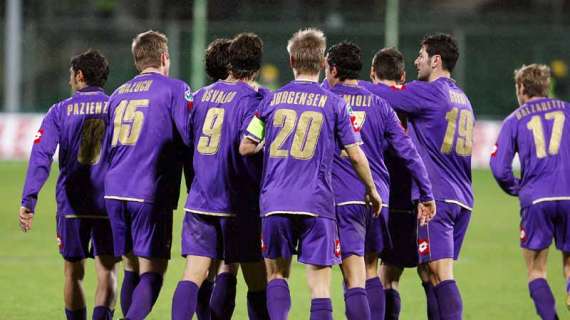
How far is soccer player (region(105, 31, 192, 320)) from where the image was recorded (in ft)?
24.4

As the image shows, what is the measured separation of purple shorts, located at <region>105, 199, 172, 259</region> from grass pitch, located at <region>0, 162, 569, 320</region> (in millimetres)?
1648

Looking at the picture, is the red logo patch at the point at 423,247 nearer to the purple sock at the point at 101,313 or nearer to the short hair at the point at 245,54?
the short hair at the point at 245,54

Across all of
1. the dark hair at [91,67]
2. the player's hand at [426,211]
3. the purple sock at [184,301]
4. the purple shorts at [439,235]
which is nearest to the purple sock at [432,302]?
the purple shorts at [439,235]

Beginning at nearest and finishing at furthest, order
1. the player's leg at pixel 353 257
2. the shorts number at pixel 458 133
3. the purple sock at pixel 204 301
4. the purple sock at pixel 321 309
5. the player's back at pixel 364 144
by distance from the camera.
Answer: the purple sock at pixel 321 309 → the player's leg at pixel 353 257 → the player's back at pixel 364 144 → the shorts number at pixel 458 133 → the purple sock at pixel 204 301

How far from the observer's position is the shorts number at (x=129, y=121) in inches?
295

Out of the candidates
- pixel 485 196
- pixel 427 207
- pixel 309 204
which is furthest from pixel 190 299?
pixel 485 196

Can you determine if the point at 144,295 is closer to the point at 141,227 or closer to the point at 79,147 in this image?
the point at 141,227

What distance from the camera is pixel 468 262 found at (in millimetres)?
12789

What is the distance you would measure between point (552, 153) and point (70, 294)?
3.67 meters

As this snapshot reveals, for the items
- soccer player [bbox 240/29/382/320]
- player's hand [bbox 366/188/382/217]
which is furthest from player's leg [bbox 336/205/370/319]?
soccer player [bbox 240/29/382/320]

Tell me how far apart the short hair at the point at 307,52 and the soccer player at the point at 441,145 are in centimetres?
102

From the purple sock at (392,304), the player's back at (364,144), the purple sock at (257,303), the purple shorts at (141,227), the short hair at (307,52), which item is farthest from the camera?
the purple sock at (392,304)

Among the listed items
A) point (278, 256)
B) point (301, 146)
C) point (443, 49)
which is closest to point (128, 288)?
point (278, 256)

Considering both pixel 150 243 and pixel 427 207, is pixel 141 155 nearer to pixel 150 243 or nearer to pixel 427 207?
pixel 150 243
